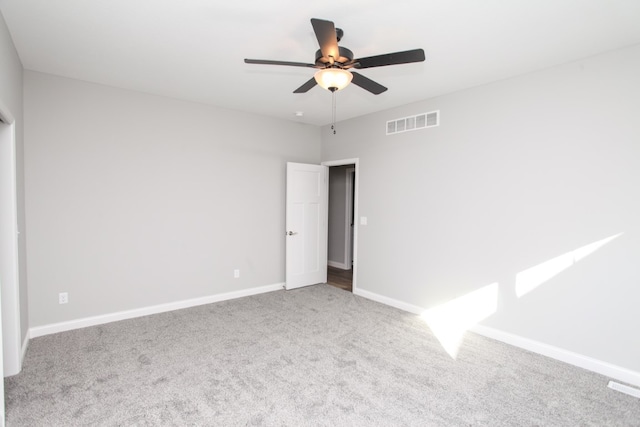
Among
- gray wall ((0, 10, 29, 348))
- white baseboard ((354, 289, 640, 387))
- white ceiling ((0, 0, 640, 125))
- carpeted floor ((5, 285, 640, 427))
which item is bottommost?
carpeted floor ((5, 285, 640, 427))

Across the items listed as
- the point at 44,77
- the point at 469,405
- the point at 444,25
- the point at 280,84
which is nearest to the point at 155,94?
the point at 44,77

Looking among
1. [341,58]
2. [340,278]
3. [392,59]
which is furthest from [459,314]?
[341,58]

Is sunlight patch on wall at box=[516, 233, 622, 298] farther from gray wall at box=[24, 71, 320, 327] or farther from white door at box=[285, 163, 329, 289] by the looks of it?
gray wall at box=[24, 71, 320, 327]

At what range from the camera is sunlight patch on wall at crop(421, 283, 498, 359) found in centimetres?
342

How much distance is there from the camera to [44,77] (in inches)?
129

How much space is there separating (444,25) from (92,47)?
2.82 meters

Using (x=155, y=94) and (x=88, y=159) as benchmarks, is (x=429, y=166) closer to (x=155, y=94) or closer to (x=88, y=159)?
(x=155, y=94)

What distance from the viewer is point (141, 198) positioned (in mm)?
3881

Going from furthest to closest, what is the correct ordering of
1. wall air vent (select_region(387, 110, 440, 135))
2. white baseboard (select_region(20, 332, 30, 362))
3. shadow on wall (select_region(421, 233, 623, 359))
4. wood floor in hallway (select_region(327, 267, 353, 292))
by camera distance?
wood floor in hallway (select_region(327, 267, 353, 292)), wall air vent (select_region(387, 110, 440, 135)), shadow on wall (select_region(421, 233, 623, 359)), white baseboard (select_region(20, 332, 30, 362))

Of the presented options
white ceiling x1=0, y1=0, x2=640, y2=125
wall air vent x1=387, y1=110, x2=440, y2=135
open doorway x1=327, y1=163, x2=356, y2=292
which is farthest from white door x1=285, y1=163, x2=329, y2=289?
white ceiling x1=0, y1=0, x2=640, y2=125

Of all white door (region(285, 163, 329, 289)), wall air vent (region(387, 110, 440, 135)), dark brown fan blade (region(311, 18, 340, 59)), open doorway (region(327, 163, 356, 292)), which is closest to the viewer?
dark brown fan blade (region(311, 18, 340, 59))

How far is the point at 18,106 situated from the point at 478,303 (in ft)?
16.0

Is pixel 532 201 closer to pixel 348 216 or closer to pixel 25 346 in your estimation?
pixel 348 216

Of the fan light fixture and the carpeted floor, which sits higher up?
the fan light fixture
